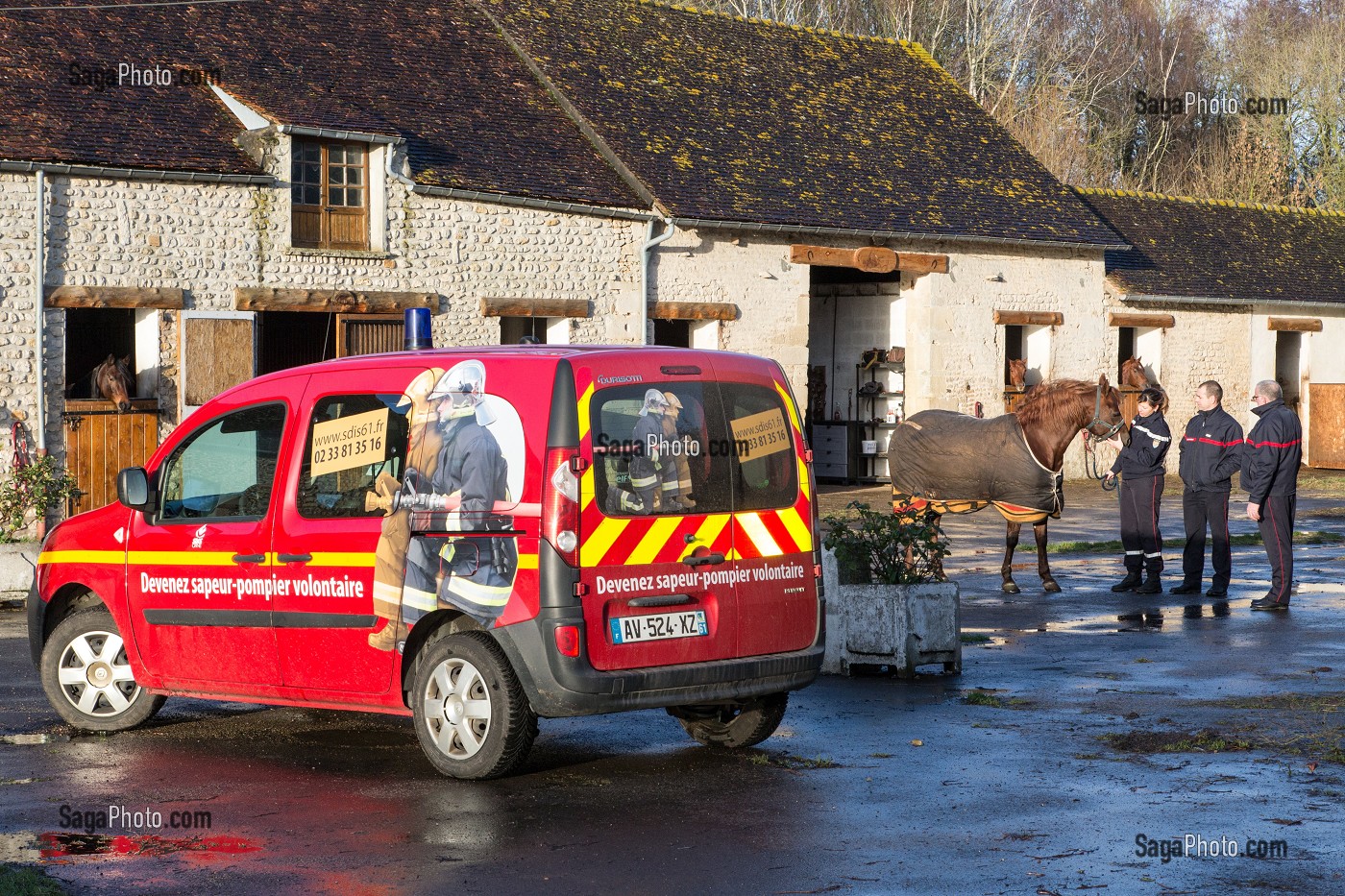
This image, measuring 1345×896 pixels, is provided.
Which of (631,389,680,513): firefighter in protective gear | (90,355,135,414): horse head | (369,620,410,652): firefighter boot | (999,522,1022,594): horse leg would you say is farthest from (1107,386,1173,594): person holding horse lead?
(90,355,135,414): horse head

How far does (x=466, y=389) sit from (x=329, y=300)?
1394 cm

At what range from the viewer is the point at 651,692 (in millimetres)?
7422

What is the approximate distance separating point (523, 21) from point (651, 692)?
20407 mm

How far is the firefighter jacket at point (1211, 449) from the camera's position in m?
14.7

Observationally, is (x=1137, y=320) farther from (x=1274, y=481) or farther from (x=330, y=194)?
(x=1274, y=481)

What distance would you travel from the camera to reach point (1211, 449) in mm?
14727

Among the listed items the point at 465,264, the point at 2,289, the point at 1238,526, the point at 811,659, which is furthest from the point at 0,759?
the point at 1238,526

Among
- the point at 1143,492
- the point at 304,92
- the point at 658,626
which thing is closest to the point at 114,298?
the point at 304,92

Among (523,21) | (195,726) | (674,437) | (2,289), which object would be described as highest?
(523,21)

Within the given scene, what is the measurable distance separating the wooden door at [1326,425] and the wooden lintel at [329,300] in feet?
66.4

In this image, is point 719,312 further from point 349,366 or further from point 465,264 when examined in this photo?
point 349,366

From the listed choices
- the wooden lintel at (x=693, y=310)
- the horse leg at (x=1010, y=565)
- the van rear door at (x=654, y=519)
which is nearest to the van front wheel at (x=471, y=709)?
the van rear door at (x=654, y=519)

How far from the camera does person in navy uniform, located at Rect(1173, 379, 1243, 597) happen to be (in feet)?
48.2

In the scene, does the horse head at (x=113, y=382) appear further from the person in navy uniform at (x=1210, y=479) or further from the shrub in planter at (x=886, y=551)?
the person in navy uniform at (x=1210, y=479)
